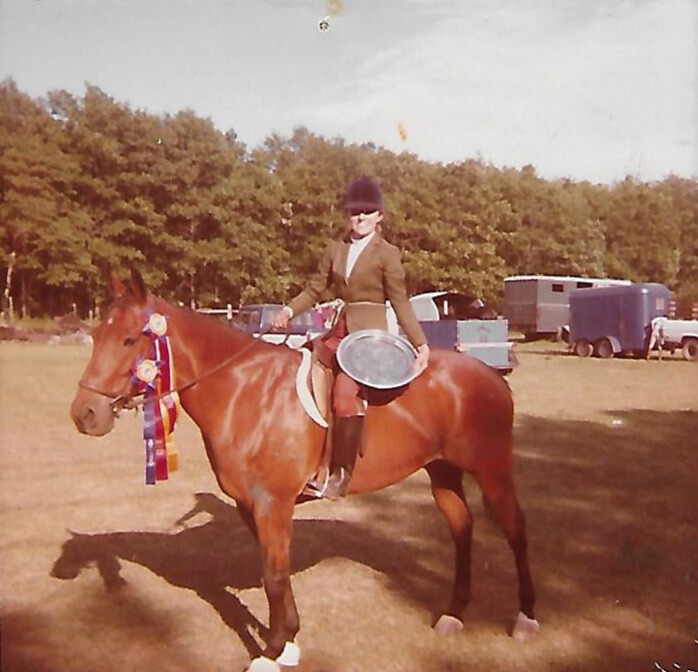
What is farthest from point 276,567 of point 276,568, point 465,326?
point 465,326

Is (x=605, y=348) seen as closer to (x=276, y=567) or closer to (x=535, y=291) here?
(x=535, y=291)

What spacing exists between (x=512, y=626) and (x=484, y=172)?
3.32 meters

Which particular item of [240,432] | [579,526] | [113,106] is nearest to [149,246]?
[113,106]

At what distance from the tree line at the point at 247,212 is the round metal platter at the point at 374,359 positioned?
0.92 meters

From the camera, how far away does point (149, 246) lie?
211 inches

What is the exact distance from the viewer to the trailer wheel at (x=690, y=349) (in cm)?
950

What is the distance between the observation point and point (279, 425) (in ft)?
14.2

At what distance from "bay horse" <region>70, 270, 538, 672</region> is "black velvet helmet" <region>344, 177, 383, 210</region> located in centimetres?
103

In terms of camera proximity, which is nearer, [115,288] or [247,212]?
[115,288]

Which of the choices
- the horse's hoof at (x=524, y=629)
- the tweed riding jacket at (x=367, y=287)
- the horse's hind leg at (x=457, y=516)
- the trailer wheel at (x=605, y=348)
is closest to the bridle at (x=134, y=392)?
the tweed riding jacket at (x=367, y=287)

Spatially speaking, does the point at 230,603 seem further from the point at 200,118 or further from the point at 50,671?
the point at 200,118

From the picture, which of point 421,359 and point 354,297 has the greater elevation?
point 354,297

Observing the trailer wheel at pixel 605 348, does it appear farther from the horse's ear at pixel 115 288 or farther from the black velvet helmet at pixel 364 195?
the horse's ear at pixel 115 288

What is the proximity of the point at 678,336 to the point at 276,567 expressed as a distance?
9039 mm
